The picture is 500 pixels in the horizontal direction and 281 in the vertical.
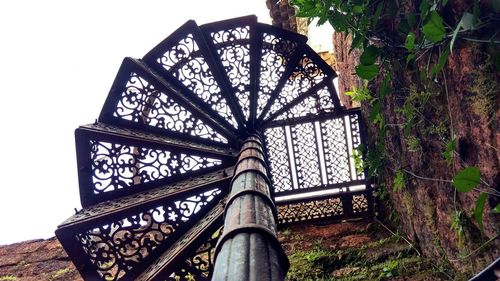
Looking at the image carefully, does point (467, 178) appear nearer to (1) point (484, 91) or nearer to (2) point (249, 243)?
(1) point (484, 91)

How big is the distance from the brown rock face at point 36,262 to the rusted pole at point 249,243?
2633 mm

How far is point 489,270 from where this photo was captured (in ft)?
2.76

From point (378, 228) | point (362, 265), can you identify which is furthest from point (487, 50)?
point (378, 228)

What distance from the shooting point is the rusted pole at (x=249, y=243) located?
1.05 meters

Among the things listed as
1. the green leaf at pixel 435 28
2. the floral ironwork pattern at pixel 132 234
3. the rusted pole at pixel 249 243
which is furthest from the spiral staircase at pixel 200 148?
the green leaf at pixel 435 28

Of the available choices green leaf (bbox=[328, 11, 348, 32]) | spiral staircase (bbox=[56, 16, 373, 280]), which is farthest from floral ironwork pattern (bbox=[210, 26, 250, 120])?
green leaf (bbox=[328, 11, 348, 32])

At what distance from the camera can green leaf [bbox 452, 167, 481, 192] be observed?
3.58ft

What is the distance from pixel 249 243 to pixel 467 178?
68 cm

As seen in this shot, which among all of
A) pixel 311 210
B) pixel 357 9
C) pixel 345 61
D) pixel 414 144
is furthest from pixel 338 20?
pixel 345 61

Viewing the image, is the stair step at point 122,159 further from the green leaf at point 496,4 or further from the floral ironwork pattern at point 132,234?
the green leaf at point 496,4

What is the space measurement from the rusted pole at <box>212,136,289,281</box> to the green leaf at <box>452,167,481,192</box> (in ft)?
1.88

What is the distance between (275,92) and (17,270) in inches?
128

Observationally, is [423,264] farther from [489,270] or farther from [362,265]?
[489,270]

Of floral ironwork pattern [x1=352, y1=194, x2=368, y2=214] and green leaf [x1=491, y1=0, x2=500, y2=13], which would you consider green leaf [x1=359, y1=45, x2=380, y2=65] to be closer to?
green leaf [x1=491, y1=0, x2=500, y2=13]
